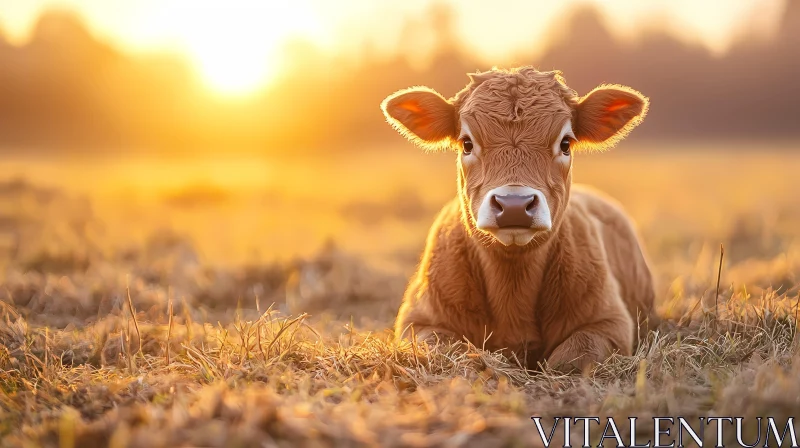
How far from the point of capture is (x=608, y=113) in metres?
5.00

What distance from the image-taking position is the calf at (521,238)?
4523mm

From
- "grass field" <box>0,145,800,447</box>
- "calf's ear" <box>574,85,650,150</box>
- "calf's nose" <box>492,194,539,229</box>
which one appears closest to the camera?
"grass field" <box>0,145,800,447</box>

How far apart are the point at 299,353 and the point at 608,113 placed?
2.67m

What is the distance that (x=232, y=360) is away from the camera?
4043mm

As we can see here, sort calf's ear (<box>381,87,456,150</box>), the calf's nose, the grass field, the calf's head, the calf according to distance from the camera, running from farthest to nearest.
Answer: calf's ear (<box>381,87,456,150</box>) < the calf < the calf's head < the calf's nose < the grass field

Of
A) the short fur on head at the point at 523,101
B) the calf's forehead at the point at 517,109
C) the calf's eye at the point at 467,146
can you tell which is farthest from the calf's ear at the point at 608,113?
the calf's eye at the point at 467,146

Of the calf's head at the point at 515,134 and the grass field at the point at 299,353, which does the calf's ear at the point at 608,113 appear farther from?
the grass field at the point at 299,353

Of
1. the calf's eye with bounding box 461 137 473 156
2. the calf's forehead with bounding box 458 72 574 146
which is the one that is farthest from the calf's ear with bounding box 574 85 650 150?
the calf's eye with bounding box 461 137 473 156

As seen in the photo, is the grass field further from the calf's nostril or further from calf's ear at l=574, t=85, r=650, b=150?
calf's ear at l=574, t=85, r=650, b=150

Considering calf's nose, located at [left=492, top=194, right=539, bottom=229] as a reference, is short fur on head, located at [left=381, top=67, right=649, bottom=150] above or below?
above

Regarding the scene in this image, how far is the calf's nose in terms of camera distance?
4027 millimetres

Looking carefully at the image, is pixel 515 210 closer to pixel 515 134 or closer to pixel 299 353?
pixel 515 134

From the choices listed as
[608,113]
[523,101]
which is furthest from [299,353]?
[608,113]

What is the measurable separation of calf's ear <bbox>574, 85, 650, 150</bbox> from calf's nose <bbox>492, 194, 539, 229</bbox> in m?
1.14
